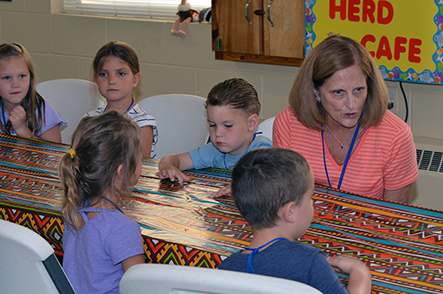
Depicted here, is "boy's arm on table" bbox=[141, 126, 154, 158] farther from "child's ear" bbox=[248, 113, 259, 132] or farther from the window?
the window

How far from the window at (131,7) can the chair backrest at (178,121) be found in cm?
118

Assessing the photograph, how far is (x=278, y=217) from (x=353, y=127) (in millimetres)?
867

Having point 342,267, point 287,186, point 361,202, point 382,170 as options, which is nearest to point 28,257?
point 287,186

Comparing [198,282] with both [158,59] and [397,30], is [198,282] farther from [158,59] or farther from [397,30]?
[158,59]

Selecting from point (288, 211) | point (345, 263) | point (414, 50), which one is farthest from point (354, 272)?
point (414, 50)

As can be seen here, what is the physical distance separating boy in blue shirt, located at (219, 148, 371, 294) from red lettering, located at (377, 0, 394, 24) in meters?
1.67

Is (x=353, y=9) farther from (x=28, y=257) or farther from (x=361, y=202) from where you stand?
(x=28, y=257)

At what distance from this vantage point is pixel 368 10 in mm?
2664

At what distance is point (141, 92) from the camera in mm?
3818

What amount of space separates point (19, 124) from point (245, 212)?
1.57 meters

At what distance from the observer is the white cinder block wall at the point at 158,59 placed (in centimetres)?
285

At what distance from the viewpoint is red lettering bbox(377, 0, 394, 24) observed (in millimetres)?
2604

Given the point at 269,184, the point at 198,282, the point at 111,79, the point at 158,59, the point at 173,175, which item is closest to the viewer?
the point at 198,282

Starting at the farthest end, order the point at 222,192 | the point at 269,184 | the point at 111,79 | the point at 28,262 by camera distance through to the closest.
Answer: the point at 111,79, the point at 222,192, the point at 269,184, the point at 28,262
